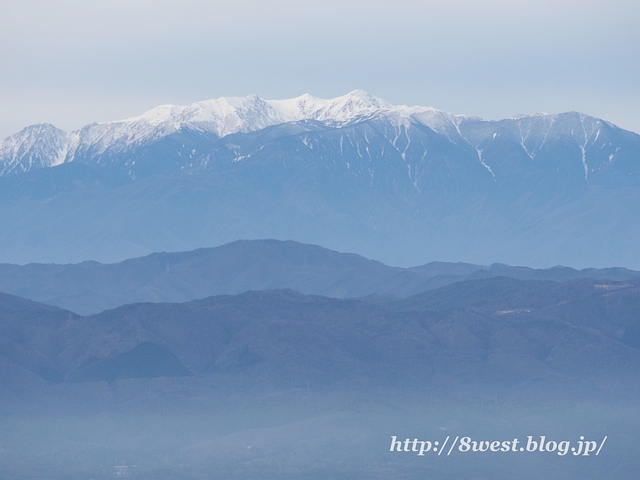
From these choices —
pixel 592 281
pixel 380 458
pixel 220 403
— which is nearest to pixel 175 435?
pixel 220 403

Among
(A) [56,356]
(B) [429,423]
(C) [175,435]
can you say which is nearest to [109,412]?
(C) [175,435]

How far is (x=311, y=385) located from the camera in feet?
474

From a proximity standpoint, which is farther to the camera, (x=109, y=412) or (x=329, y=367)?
(x=329, y=367)

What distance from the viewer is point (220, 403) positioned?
140 metres

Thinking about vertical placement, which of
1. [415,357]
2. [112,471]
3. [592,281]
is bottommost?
[112,471]

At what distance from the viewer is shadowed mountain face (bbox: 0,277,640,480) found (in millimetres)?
127188

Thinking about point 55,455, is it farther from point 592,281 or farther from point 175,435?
point 592,281

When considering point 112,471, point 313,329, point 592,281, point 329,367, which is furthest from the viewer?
point 592,281

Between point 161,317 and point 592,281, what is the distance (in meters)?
51.1

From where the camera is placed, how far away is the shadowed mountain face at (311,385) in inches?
5007

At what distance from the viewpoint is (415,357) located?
153625 mm

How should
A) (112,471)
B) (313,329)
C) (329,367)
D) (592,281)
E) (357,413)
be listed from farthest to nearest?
(592,281), (313,329), (329,367), (357,413), (112,471)

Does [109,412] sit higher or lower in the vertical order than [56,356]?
lower

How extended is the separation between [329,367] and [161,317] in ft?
68.1
